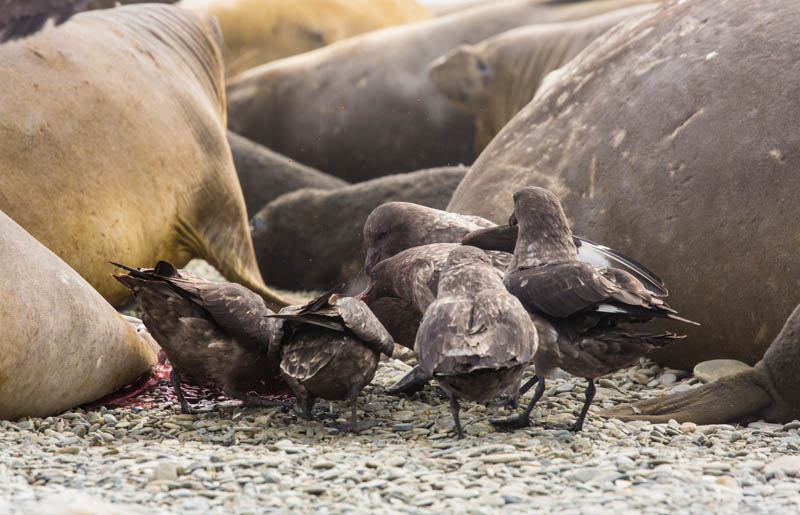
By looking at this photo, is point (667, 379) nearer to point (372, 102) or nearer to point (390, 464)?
point (390, 464)

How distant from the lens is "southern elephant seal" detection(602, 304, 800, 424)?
3755 millimetres

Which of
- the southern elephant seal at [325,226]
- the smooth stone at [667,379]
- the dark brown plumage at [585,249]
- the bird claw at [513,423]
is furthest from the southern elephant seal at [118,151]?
the bird claw at [513,423]

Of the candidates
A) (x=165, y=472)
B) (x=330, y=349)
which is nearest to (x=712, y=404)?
(x=330, y=349)

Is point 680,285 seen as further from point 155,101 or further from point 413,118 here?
point 413,118

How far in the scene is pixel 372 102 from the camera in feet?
34.3

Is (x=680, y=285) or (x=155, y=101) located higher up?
(x=155, y=101)

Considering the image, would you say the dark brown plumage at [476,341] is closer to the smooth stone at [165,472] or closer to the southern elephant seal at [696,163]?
the smooth stone at [165,472]

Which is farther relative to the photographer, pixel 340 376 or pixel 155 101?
pixel 155 101

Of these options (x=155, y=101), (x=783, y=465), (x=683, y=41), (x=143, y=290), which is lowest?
(x=783, y=465)

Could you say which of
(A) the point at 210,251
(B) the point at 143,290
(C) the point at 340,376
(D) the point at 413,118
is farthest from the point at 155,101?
(D) the point at 413,118

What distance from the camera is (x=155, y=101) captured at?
241 inches

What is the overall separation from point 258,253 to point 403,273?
3.44 meters

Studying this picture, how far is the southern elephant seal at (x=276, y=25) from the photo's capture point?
1376 cm

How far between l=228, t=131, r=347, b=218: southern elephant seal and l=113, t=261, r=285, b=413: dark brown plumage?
4.59 m
